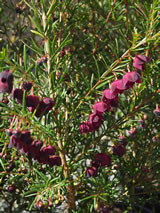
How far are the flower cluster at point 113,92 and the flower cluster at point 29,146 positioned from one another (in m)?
0.14

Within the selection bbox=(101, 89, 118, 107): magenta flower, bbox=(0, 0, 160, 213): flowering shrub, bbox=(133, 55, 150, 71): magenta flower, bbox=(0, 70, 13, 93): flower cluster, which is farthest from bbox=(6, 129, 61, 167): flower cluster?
bbox=(133, 55, 150, 71): magenta flower

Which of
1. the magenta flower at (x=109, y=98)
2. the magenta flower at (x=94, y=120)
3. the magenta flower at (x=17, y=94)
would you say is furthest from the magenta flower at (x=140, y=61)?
the magenta flower at (x=17, y=94)

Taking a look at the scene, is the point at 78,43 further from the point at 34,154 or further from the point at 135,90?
the point at 34,154

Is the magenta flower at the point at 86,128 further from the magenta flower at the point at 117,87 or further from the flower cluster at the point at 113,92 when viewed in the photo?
the magenta flower at the point at 117,87

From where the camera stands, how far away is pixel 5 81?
61 cm

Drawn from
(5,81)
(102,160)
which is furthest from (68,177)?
(5,81)

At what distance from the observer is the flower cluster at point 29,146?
26.2 inches

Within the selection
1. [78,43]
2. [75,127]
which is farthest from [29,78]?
[78,43]

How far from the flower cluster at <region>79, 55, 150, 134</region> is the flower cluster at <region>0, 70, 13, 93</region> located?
26 centimetres

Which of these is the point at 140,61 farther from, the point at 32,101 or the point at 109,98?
the point at 32,101

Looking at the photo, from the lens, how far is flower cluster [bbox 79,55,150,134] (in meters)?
0.68

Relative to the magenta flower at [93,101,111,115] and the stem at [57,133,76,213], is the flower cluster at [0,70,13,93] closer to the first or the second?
the magenta flower at [93,101,111,115]

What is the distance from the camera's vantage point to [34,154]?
75 cm

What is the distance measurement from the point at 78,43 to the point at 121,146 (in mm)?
614
